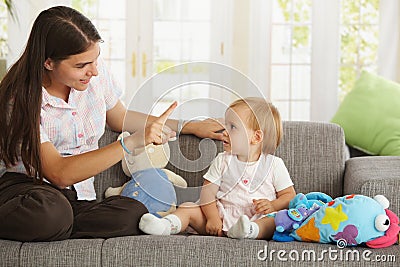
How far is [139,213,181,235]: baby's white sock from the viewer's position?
7.90 ft

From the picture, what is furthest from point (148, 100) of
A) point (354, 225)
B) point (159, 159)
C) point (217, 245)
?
point (354, 225)

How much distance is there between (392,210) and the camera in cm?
246

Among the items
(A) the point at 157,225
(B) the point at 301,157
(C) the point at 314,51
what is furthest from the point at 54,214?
(C) the point at 314,51

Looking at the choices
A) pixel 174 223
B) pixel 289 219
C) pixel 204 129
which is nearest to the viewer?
pixel 289 219

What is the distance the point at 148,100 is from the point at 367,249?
85 cm

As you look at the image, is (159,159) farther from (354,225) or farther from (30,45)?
(354,225)

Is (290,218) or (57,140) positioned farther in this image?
(57,140)

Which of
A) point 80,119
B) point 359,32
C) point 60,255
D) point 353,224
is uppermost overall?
point 359,32

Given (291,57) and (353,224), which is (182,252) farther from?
(291,57)

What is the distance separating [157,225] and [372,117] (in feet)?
5.85

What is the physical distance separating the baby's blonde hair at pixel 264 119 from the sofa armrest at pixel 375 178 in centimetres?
30

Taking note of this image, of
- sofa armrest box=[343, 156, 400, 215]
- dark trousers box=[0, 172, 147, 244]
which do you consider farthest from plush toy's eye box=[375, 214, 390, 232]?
dark trousers box=[0, 172, 147, 244]

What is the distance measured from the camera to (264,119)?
2.57 m

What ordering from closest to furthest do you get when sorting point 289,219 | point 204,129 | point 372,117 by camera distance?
point 289,219 < point 204,129 < point 372,117
